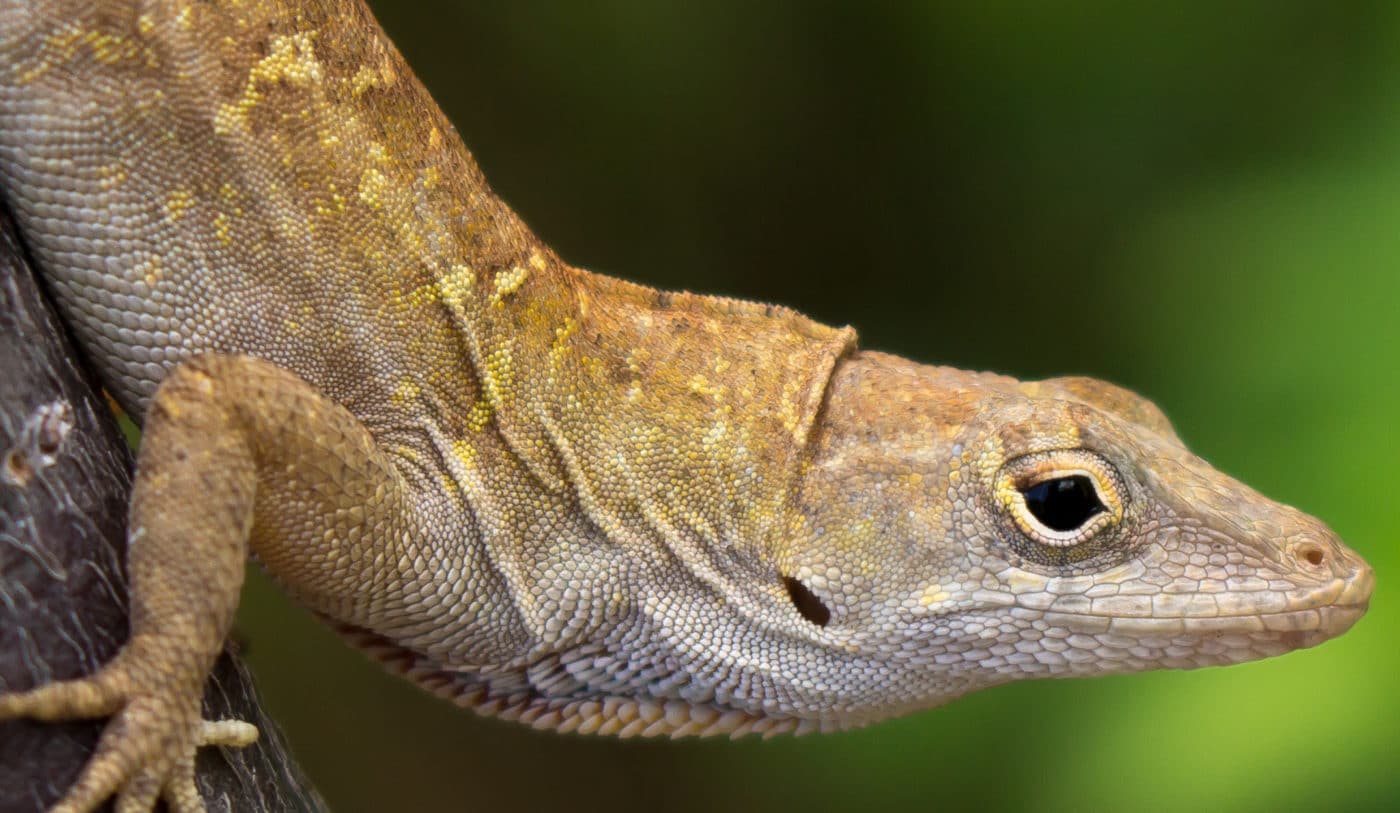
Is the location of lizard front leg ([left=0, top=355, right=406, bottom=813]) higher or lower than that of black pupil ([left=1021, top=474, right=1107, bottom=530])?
lower

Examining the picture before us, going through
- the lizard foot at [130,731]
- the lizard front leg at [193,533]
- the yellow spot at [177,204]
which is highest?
the yellow spot at [177,204]

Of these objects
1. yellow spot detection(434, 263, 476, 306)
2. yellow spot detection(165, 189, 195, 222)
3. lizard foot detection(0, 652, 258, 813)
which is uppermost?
yellow spot detection(434, 263, 476, 306)

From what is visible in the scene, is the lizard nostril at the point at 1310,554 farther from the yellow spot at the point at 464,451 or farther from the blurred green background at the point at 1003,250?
the blurred green background at the point at 1003,250

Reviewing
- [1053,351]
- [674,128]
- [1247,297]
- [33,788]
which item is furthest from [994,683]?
[674,128]

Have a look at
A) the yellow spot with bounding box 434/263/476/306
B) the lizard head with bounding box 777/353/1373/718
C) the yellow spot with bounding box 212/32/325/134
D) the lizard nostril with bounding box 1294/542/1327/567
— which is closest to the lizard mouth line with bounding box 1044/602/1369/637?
the lizard head with bounding box 777/353/1373/718

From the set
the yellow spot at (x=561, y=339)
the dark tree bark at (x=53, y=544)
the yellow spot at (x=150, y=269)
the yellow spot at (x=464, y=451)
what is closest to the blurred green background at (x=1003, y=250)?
the yellow spot at (x=561, y=339)

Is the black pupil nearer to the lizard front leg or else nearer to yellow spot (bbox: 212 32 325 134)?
the lizard front leg
